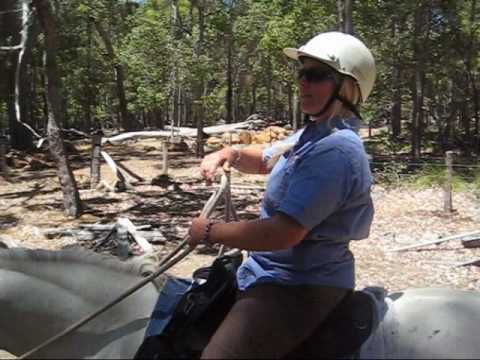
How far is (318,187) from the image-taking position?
1.89 metres

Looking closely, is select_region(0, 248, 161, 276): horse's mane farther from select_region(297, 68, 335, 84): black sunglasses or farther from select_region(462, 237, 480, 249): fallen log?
select_region(462, 237, 480, 249): fallen log

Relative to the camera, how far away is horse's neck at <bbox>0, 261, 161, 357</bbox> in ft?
7.48

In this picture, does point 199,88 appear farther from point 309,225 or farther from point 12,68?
point 309,225

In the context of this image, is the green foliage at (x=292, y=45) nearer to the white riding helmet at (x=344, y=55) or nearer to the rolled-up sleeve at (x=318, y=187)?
the white riding helmet at (x=344, y=55)

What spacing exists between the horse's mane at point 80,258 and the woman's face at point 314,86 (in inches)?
35.4

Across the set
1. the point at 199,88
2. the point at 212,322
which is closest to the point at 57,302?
the point at 212,322

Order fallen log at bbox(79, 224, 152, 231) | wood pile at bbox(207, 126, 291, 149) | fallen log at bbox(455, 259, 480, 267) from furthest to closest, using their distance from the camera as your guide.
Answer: wood pile at bbox(207, 126, 291, 149) → fallen log at bbox(79, 224, 152, 231) → fallen log at bbox(455, 259, 480, 267)

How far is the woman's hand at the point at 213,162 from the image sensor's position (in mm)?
2426

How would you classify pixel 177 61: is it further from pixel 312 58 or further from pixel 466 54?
pixel 312 58

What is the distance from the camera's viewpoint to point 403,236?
8914 mm

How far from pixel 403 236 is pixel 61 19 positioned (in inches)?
718

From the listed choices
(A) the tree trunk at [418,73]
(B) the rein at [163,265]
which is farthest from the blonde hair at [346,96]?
(A) the tree trunk at [418,73]

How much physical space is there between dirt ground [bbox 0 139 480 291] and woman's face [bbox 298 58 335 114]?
4.86 meters

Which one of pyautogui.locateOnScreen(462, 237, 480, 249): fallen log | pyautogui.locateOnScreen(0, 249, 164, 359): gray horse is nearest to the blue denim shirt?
pyautogui.locateOnScreen(0, 249, 164, 359): gray horse
